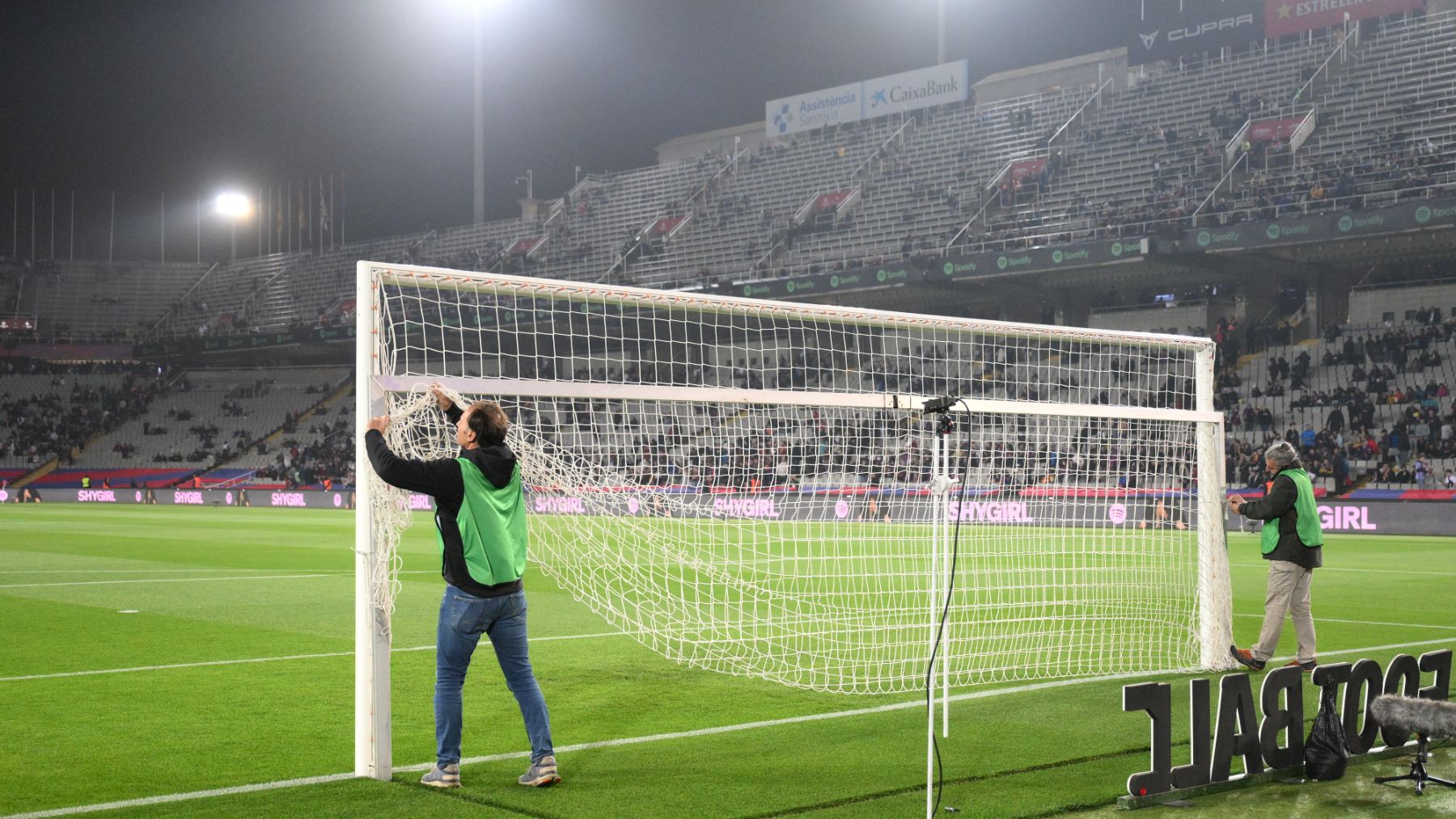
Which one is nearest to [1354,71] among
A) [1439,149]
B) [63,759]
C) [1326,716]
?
[1439,149]

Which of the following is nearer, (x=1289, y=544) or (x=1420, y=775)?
(x=1420, y=775)

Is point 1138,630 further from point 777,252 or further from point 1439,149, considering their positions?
point 777,252

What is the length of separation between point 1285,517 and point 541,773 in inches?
232

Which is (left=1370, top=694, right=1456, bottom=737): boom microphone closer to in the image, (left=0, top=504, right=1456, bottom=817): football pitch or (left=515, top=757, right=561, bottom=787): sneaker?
(left=0, top=504, right=1456, bottom=817): football pitch

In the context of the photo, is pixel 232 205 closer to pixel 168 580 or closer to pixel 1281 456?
pixel 168 580

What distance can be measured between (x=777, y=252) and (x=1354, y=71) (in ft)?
65.6

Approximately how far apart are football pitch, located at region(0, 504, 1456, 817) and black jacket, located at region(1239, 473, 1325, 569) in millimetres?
967

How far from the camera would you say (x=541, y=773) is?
6.20m

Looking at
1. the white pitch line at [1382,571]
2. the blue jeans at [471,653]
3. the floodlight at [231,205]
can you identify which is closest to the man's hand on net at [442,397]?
the blue jeans at [471,653]

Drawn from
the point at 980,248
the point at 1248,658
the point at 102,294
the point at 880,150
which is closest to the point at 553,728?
the point at 1248,658

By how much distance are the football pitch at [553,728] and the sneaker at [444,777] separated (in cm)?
10

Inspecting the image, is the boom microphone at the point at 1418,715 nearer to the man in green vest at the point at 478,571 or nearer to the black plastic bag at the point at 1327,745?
the black plastic bag at the point at 1327,745

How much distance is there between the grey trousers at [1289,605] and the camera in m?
9.42

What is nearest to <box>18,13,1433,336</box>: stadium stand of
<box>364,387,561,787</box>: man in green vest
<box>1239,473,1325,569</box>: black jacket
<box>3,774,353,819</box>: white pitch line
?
<box>1239,473,1325,569</box>: black jacket
